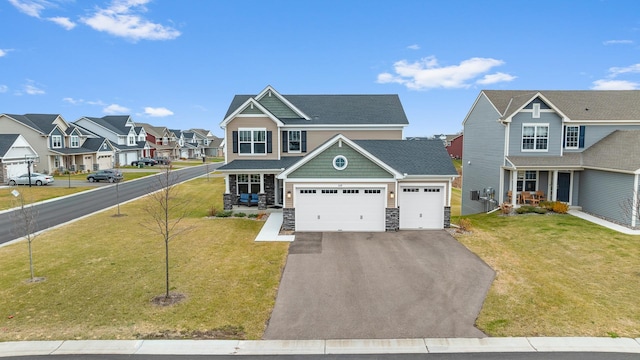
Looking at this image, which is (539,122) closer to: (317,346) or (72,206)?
(317,346)

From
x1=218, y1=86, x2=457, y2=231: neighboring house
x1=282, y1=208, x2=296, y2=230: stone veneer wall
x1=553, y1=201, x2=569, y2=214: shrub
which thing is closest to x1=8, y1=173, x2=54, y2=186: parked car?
x1=218, y1=86, x2=457, y2=231: neighboring house

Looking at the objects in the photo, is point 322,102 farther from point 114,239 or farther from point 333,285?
point 333,285

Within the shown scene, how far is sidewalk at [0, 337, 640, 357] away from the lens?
9.34 metres

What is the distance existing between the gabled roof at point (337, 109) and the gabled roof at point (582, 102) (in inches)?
276

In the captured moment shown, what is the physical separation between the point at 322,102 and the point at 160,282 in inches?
842

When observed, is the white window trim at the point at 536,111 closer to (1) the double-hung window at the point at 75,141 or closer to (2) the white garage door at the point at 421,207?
(2) the white garage door at the point at 421,207

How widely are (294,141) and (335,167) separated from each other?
8555 mm

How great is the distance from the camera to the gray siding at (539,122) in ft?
86.3

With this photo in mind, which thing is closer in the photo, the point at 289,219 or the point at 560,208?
the point at 289,219

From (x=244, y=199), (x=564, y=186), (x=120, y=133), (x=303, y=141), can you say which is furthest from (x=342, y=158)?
(x=120, y=133)

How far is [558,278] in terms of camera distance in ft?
46.6

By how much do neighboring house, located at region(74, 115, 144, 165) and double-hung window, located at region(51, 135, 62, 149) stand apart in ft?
36.1

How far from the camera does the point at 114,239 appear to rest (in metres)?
19.8

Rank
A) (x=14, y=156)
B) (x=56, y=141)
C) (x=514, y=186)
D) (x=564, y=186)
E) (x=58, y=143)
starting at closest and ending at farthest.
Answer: (x=514, y=186), (x=564, y=186), (x=14, y=156), (x=56, y=141), (x=58, y=143)
